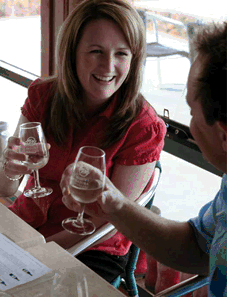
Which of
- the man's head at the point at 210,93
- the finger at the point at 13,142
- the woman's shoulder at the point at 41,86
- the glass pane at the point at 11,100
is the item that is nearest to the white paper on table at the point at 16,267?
the finger at the point at 13,142

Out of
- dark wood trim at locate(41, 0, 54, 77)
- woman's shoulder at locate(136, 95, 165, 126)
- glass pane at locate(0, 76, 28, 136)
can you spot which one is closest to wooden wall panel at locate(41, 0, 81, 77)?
dark wood trim at locate(41, 0, 54, 77)

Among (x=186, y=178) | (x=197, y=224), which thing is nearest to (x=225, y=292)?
(x=197, y=224)

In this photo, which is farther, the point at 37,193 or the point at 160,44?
the point at 160,44

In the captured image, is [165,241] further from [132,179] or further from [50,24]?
[50,24]

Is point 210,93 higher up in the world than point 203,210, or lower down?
higher up

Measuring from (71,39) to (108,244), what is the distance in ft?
2.94

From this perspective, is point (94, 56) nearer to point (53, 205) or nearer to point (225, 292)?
point (53, 205)

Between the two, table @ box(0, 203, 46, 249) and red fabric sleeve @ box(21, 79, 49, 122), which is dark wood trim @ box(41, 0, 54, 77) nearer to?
red fabric sleeve @ box(21, 79, 49, 122)

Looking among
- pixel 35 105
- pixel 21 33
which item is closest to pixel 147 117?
pixel 35 105

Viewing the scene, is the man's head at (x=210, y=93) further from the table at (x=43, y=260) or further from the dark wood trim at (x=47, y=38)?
the dark wood trim at (x=47, y=38)

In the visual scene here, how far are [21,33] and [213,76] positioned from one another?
2916 millimetres

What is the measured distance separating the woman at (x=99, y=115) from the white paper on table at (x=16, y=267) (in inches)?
17.5

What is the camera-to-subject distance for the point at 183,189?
3.02 meters

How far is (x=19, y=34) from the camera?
11.9ft
